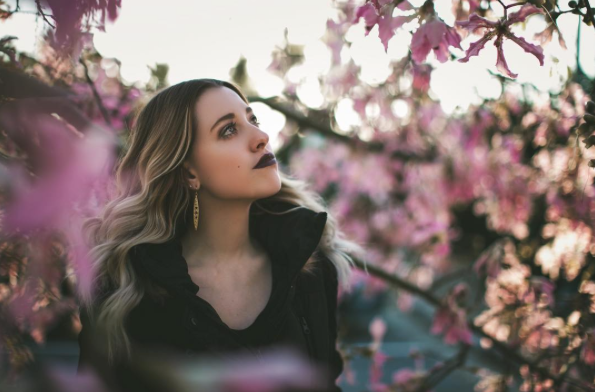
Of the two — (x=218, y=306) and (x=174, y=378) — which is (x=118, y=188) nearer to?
(x=218, y=306)

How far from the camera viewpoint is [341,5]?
235 cm

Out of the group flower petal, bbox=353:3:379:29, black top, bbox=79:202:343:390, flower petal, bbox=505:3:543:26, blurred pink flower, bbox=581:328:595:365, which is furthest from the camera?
blurred pink flower, bbox=581:328:595:365

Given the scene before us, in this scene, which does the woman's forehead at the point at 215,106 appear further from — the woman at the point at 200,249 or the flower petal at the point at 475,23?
the flower petal at the point at 475,23

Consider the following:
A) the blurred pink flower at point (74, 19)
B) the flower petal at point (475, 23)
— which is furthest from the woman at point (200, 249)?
the flower petal at point (475, 23)

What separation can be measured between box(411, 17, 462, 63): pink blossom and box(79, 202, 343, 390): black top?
655 mm

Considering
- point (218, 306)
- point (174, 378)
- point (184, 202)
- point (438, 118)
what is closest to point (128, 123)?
point (184, 202)

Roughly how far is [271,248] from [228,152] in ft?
1.20

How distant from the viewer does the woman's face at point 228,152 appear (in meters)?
1.56

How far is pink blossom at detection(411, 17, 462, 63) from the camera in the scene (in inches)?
45.3

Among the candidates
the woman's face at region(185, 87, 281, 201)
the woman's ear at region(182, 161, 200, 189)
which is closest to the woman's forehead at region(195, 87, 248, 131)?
the woman's face at region(185, 87, 281, 201)

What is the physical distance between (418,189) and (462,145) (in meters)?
0.55

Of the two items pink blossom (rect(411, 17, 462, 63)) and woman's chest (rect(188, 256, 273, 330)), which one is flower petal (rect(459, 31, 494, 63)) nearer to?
pink blossom (rect(411, 17, 462, 63))

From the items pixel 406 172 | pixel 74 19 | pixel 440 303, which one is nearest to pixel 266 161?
pixel 74 19

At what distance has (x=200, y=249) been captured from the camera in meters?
1.70
